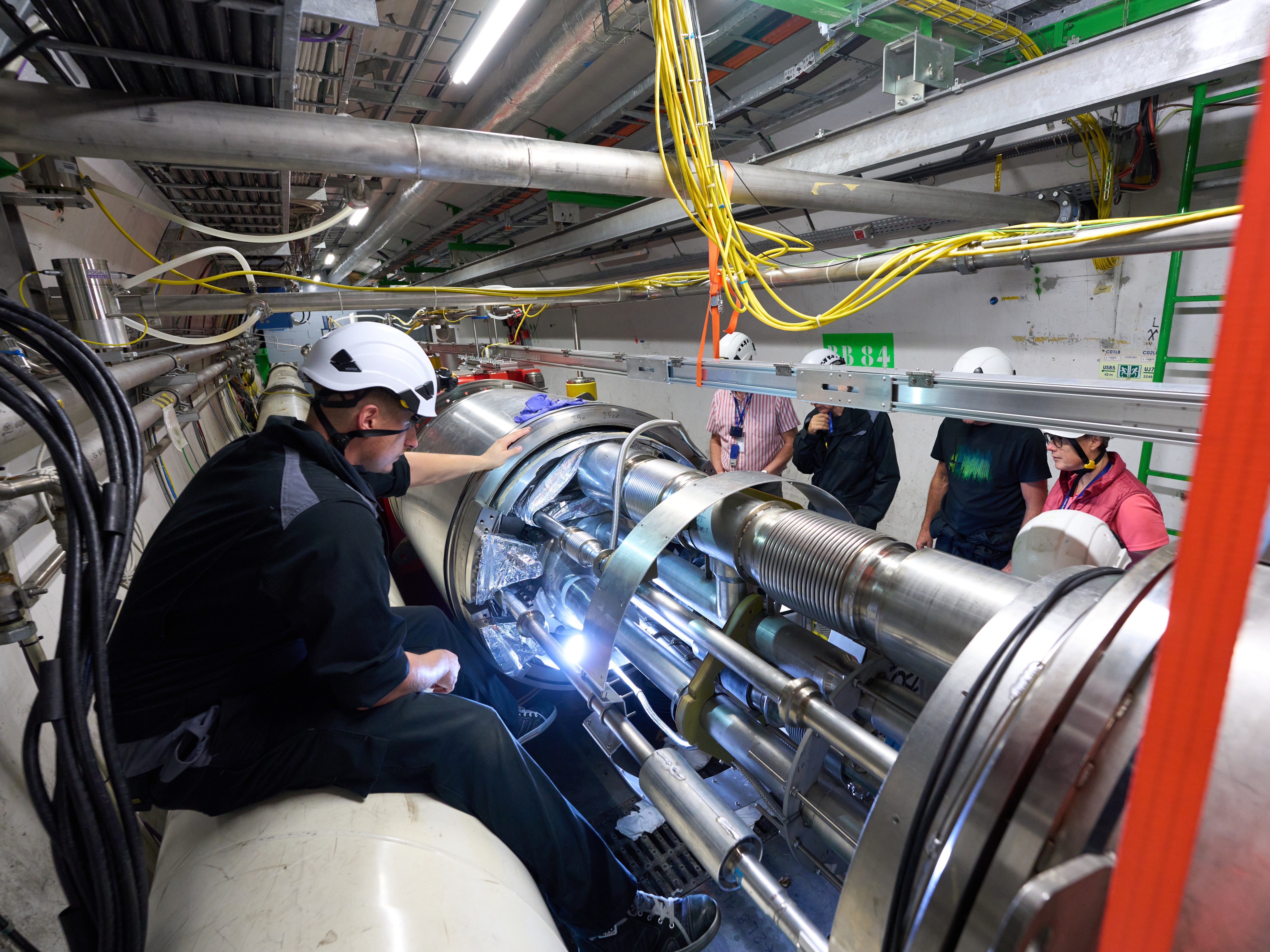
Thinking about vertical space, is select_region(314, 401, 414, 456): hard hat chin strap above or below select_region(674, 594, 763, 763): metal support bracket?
above

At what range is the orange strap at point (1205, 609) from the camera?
0.74 ft

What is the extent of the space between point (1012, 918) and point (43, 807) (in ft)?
3.38

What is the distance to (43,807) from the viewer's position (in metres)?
0.73

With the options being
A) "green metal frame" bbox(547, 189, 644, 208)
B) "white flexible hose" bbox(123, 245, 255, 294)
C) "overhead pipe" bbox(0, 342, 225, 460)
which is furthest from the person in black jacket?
"overhead pipe" bbox(0, 342, 225, 460)

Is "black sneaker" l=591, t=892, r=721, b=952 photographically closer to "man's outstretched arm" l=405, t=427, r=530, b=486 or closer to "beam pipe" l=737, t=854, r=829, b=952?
"beam pipe" l=737, t=854, r=829, b=952

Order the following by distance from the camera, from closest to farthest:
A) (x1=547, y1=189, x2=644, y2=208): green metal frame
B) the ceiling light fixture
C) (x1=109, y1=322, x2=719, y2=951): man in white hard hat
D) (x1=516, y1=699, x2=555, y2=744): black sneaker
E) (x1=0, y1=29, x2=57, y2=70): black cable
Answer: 1. (x1=0, y1=29, x2=57, y2=70): black cable
2. (x1=109, y1=322, x2=719, y2=951): man in white hard hat
3. the ceiling light fixture
4. (x1=516, y1=699, x2=555, y2=744): black sneaker
5. (x1=547, y1=189, x2=644, y2=208): green metal frame

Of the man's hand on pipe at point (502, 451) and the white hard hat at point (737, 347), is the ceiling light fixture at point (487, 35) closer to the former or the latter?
the man's hand on pipe at point (502, 451)

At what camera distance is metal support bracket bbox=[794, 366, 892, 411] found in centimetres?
121

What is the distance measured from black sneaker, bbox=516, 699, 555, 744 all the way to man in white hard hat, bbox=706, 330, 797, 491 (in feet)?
5.17

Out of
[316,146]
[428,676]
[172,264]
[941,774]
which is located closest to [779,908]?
[941,774]

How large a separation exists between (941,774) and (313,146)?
61.3 inches

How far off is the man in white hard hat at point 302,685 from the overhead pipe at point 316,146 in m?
0.48

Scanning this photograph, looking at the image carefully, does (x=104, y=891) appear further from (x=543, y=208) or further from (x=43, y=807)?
(x=543, y=208)

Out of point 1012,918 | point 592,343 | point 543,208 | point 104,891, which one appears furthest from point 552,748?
point 592,343
